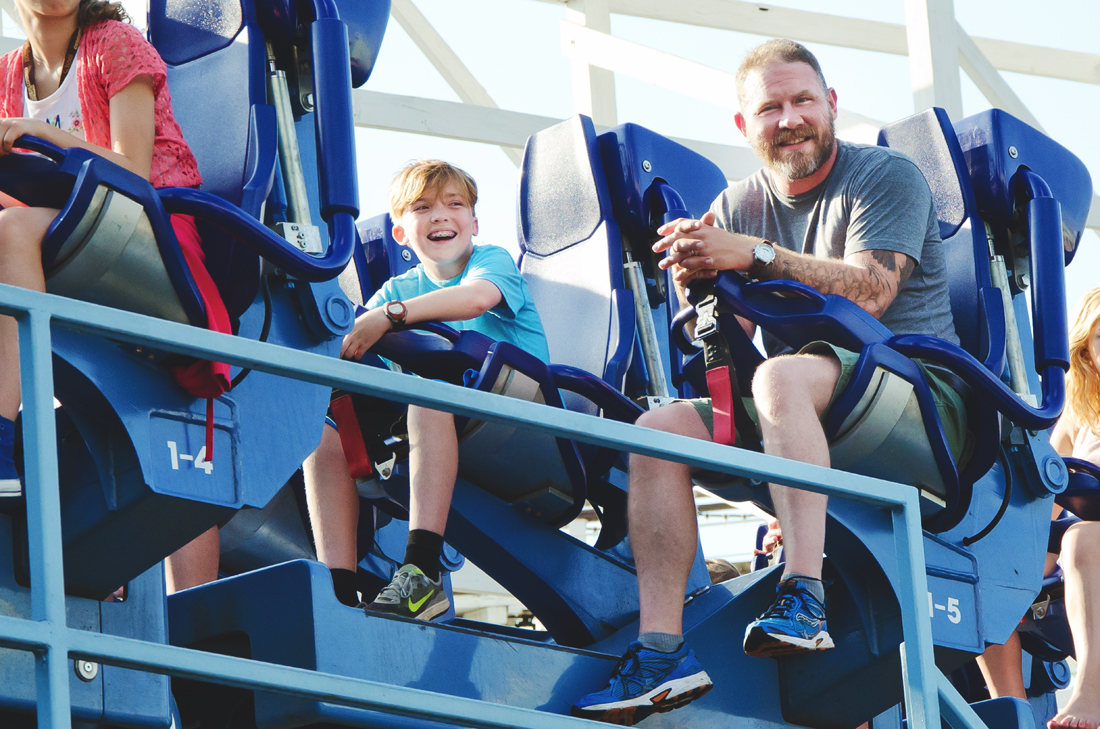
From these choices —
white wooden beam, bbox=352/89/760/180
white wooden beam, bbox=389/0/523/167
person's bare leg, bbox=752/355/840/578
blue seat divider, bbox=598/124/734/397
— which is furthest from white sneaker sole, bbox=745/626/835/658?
white wooden beam, bbox=389/0/523/167

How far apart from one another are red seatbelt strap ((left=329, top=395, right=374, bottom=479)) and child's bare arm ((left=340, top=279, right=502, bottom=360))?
0.12 metres

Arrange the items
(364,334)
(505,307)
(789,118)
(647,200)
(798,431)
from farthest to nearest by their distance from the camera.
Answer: (647,200) → (505,307) → (789,118) → (364,334) → (798,431)

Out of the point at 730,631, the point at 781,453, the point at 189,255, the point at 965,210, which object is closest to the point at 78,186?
the point at 189,255

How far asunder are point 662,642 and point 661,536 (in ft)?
0.68

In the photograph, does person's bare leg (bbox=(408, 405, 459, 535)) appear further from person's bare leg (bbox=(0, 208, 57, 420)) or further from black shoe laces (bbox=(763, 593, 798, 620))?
person's bare leg (bbox=(0, 208, 57, 420))

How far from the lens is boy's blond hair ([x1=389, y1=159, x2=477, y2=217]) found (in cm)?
323

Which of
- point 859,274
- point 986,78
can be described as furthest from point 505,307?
point 986,78

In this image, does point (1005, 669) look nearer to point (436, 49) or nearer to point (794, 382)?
point (794, 382)

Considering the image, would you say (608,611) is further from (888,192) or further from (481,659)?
(888,192)

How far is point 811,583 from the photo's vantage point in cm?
242

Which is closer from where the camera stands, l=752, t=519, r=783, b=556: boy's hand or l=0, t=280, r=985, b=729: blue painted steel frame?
l=0, t=280, r=985, b=729: blue painted steel frame

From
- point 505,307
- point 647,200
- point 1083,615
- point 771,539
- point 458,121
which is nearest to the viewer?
point 505,307

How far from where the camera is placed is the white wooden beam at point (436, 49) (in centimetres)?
655

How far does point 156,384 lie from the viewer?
221 centimetres
